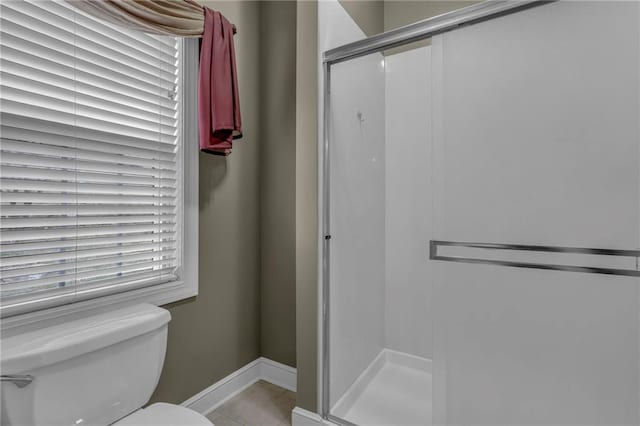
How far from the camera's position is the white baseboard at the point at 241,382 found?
5.60ft

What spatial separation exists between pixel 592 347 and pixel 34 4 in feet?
7.06

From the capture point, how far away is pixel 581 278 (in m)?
1.12

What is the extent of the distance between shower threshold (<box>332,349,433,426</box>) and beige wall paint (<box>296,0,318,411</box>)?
29 cm

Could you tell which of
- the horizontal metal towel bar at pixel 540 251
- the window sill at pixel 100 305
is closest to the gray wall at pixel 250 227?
the window sill at pixel 100 305

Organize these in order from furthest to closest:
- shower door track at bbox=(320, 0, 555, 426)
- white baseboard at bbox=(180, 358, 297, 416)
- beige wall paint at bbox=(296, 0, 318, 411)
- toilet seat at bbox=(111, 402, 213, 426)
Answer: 1. white baseboard at bbox=(180, 358, 297, 416)
2. beige wall paint at bbox=(296, 0, 318, 411)
3. shower door track at bbox=(320, 0, 555, 426)
4. toilet seat at bbox=(111, 402, 213, 426)

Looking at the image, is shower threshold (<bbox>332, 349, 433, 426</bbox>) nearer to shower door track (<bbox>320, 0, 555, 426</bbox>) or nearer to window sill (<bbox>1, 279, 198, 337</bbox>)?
shower door track (<bbox>320, 0, 555, 426</bbox>)

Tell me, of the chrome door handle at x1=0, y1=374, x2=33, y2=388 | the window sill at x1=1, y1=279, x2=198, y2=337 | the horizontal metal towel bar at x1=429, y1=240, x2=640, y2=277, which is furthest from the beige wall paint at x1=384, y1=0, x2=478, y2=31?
the chrome door handle at x1=0, y1=374, x2=33, y2=388

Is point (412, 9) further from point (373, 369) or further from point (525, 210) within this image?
point (373, 369)

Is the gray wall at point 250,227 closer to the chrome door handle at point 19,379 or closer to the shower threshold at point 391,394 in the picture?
the shower threshold at point 391,394

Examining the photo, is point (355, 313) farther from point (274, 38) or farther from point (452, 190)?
point (274, 38)

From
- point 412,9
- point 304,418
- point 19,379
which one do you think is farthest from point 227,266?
point 412,9

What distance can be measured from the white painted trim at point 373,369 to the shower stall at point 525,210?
3 cm

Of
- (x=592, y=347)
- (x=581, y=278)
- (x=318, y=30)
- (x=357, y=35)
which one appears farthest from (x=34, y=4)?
(x=592, y=347)

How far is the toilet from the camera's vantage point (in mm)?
897
